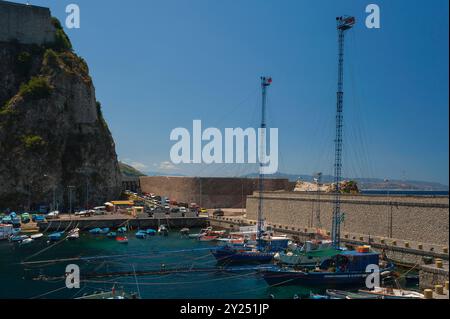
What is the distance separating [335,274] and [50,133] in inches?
2181

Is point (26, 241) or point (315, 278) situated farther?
point (26, 241)

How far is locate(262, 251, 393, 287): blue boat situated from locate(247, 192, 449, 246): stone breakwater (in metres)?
4.96

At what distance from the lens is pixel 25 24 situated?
Answer: 7456 centimetres

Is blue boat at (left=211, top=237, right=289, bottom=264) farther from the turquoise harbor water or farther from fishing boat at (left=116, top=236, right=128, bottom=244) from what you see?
fishing boat at (left=116, top=236, right=128, bottom=244)

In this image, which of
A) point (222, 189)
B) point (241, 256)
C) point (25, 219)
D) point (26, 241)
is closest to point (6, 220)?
point (25, 219)

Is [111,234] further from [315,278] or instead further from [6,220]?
[315,278]

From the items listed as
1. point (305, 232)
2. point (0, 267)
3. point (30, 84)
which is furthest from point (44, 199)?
point (305, 232)

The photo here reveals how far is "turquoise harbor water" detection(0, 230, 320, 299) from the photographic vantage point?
2295 centimetres

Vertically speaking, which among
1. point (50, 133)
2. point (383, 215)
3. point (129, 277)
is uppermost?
point (50, 133)

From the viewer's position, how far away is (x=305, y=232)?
3888 centimetres

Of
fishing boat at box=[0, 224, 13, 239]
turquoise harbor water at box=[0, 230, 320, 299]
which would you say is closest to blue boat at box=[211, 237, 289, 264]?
turquoise harbor water at box=[0, 230, 320, 299]

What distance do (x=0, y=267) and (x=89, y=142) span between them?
44.0 meters

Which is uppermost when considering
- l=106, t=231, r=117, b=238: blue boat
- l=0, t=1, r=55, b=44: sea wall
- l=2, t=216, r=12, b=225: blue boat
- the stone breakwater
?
l=0, t=1, r=55, b=44: sea wall
